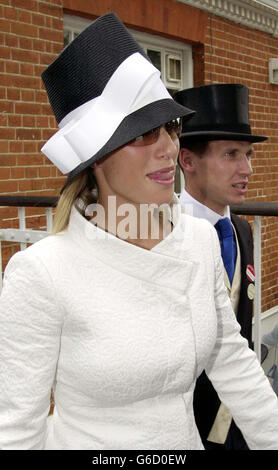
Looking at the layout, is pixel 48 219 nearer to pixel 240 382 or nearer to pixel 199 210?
pixel 199 210

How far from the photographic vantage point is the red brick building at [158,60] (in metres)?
3.59

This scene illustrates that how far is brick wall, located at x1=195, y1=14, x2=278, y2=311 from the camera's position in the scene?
5.58 metres

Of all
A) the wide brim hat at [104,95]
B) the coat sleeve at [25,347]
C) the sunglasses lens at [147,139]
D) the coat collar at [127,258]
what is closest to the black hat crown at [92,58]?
the wide brim hat at [104,95]

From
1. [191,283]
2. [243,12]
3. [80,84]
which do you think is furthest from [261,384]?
[243,12]

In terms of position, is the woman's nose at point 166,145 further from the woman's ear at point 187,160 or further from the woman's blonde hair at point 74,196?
the woman's ear at point 187,160

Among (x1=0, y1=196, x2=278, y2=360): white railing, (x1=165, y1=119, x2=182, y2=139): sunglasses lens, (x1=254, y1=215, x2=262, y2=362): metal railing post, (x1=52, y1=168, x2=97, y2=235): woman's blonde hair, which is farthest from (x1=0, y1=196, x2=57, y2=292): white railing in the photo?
(x1=165, y1=119, x2=182, y2=139): sunglasses lens

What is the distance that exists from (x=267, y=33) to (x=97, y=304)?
614cm

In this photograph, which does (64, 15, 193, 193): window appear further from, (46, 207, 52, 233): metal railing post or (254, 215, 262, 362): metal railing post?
(254, 215, 262, 362): metal railing post

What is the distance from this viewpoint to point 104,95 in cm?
124

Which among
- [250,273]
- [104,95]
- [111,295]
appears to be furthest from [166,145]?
[250,273]

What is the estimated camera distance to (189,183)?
2244mm

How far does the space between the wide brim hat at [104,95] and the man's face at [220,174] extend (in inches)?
35.0

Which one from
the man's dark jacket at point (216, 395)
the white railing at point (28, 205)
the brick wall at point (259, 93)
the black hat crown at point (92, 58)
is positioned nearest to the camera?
the black hat crown at point (92, 58)

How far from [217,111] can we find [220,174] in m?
0.30
